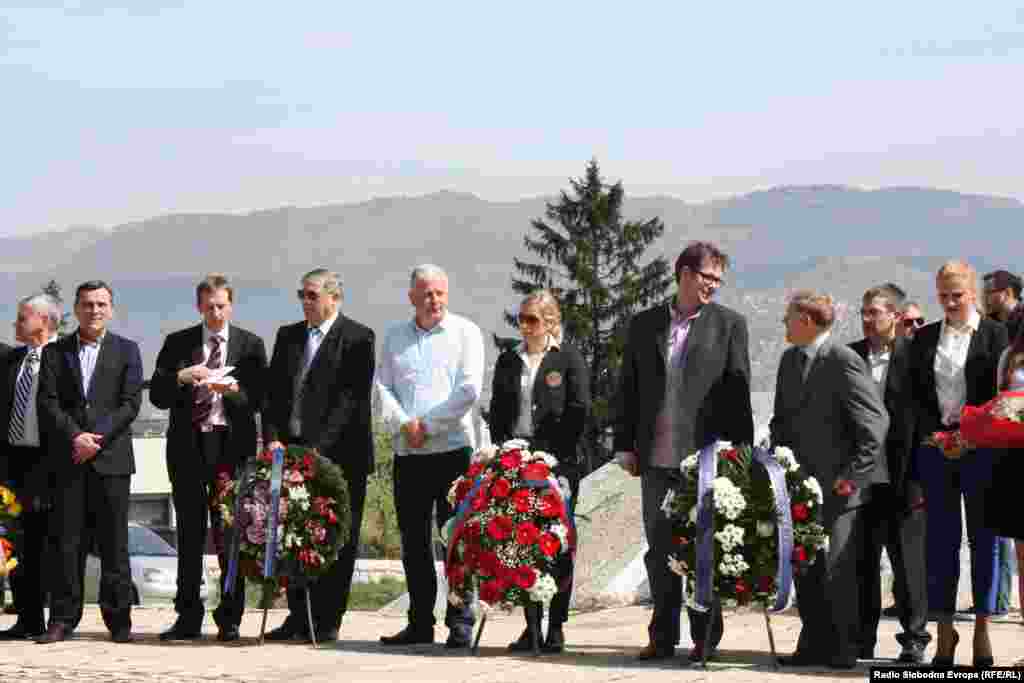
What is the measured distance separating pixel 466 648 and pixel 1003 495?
3.67m

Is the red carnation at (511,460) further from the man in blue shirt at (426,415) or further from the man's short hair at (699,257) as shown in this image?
the man's short hair at (699,257)

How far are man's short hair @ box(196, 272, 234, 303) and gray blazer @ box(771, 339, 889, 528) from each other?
377cm

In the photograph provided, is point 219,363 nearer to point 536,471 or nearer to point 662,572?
point 536,471

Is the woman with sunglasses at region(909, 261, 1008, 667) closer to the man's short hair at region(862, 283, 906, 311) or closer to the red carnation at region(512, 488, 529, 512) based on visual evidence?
the man's short hair at region(862, 283, 906, 311)

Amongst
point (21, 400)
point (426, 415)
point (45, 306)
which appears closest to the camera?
point (426, 415)

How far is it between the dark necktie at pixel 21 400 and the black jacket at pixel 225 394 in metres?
1.06

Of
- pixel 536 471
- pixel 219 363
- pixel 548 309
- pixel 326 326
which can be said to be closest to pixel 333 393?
pixel 326 326

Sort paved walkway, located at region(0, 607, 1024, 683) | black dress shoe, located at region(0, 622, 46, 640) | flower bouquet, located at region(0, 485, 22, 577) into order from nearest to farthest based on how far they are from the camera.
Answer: paved walkway, located at region(0, 607, 1024, 683) < flower bouquet, located at region(0, 485, 22, 577) < black dress shoe, located at region(0, 622, 46, 640)

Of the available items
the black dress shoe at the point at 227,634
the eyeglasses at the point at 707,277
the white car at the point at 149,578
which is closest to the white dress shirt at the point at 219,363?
the black dress shoe at the point at 227,634

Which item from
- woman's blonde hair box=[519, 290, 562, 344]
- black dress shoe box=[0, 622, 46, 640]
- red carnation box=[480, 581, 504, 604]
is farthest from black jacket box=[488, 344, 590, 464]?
black dress shoe box=[0, 622, 46, 640]

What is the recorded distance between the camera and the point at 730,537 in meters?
9.89

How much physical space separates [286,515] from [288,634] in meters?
0.90

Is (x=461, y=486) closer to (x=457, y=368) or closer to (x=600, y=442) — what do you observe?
(x=457, y=368)

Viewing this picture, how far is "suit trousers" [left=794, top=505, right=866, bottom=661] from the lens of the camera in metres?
10.0
